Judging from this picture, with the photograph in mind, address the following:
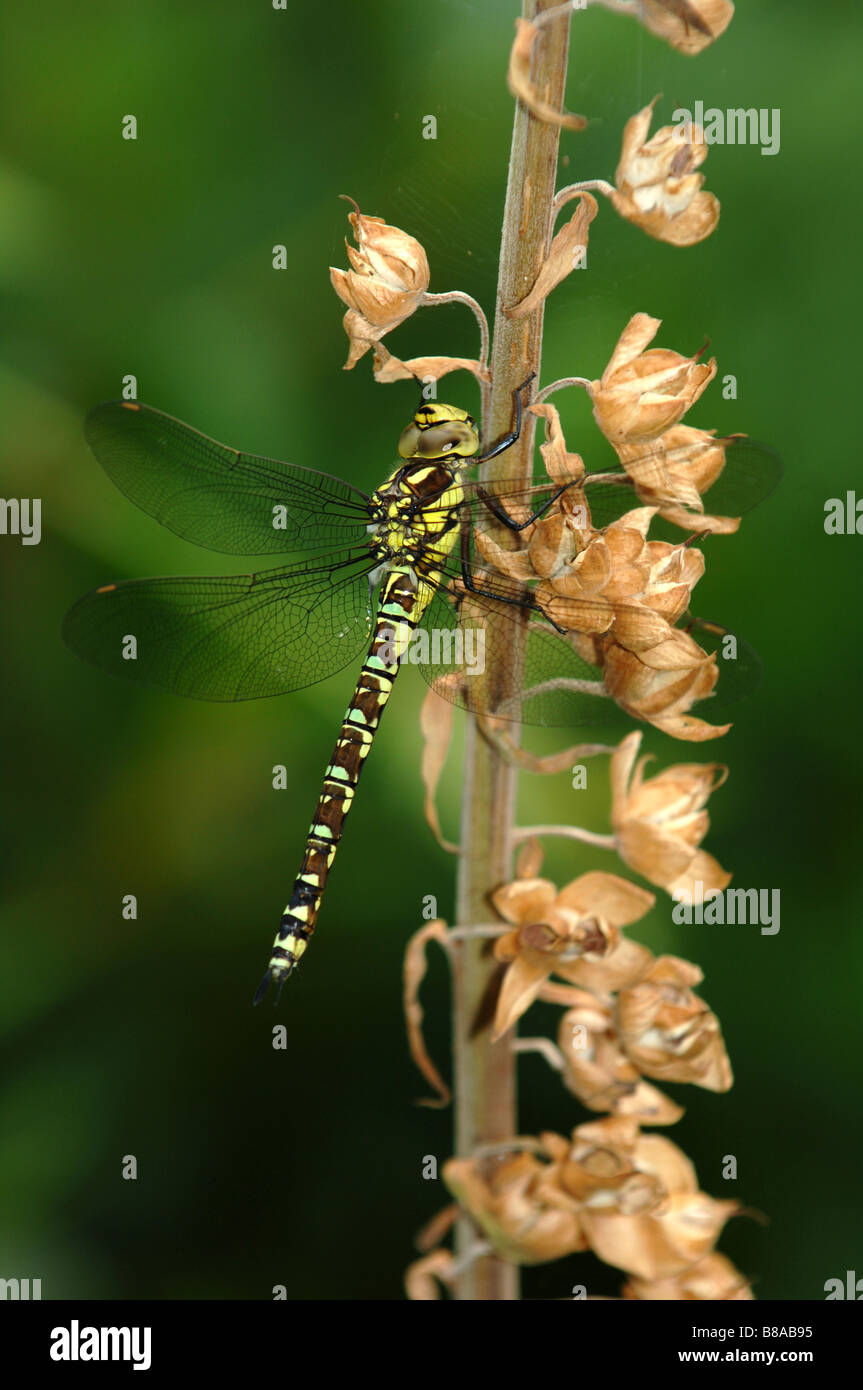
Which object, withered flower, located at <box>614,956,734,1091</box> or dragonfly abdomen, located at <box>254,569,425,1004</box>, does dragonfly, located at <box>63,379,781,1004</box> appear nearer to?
dragonfly abdomen, located at <box>254,569,425,1004</box>

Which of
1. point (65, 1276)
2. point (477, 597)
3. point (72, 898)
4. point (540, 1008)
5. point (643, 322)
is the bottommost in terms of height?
point (65, 1276)

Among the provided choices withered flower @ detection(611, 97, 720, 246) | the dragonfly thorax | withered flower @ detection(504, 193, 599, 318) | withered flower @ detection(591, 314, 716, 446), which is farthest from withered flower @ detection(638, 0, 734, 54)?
the dragonfly thorax

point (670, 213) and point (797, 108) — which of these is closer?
point (670, 213)

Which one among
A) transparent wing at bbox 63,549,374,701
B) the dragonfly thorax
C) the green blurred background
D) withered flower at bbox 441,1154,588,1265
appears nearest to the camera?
withered flower at bbox 441,1154,588,1265

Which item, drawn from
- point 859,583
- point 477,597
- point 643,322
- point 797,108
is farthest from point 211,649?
point 797,108

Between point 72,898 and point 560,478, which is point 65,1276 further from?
point 560,478

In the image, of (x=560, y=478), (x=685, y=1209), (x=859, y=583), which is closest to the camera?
(x=560, y=478)

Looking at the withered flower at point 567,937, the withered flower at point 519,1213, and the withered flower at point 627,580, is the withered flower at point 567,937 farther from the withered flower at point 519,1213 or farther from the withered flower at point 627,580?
the withered flower at point 627,580
